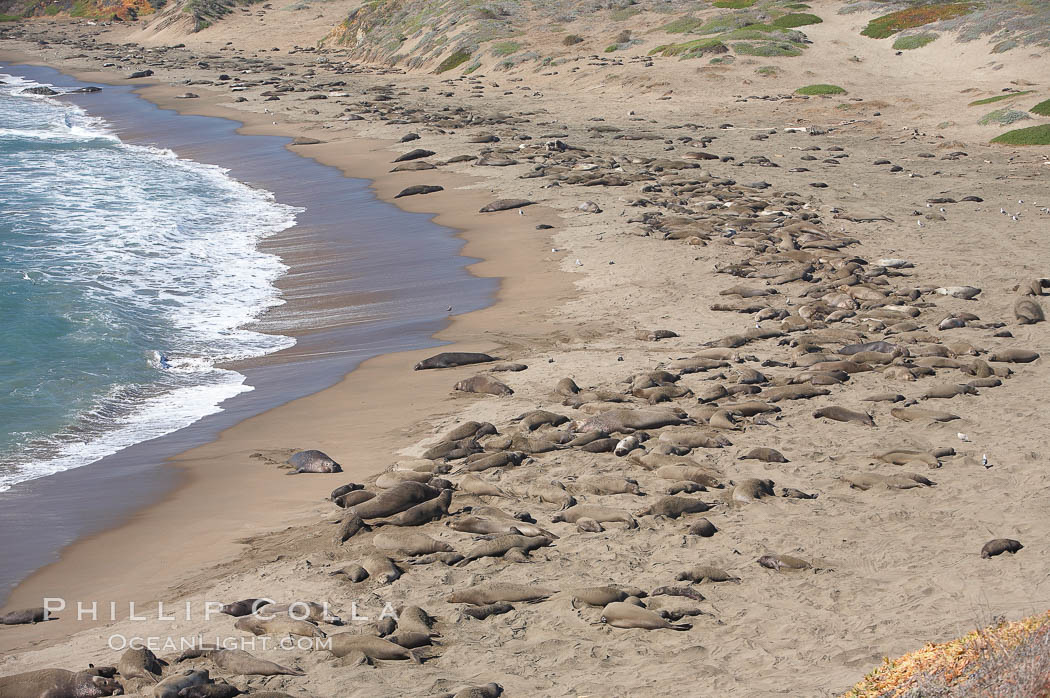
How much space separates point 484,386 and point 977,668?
25.2 feet

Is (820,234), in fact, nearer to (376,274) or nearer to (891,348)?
(891,348)

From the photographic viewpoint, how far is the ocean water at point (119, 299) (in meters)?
12.4

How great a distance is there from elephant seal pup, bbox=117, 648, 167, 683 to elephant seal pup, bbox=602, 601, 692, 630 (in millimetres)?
2857

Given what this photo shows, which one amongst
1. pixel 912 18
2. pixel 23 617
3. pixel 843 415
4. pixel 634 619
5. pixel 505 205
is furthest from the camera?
pixel 912 18

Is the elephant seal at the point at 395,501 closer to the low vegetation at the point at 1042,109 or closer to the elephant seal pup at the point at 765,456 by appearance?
the elephant seal pup at the point at 765,456

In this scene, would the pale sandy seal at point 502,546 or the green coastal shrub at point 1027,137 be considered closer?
the pale sandy seal at point 502,546

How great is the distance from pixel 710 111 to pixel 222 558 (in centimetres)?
2875

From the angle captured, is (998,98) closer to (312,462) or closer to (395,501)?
(312,462)

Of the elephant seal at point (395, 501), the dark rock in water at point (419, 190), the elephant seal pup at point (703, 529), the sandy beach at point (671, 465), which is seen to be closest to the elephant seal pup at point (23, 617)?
the sandy beach at point (671, 465)

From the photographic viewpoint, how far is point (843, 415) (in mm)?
10125

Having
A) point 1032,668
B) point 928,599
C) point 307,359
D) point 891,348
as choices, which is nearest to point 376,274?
point 307,359

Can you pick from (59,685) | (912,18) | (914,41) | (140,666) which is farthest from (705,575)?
(912,18)

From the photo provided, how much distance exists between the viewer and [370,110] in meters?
38.3

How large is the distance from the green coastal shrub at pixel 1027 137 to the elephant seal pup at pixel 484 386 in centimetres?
2009
